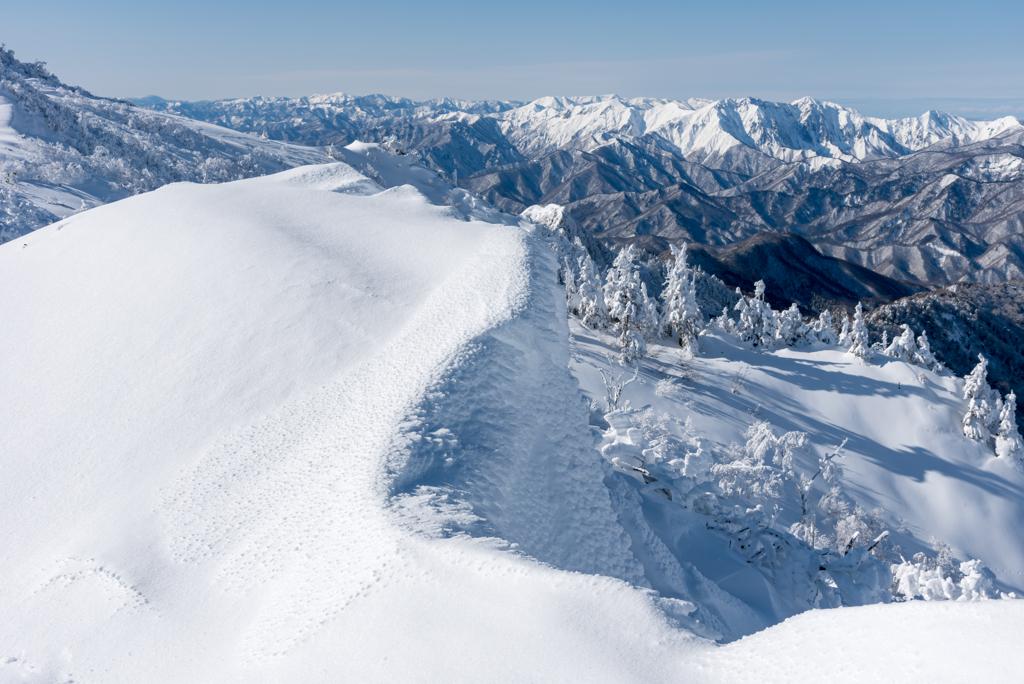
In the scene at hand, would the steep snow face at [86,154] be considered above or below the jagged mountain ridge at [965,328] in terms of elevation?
above

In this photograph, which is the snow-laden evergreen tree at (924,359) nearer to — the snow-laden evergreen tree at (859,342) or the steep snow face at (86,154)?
the snow-laden evergreen tree at (859,342)

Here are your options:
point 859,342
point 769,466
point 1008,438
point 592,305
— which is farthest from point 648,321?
point 1008,438

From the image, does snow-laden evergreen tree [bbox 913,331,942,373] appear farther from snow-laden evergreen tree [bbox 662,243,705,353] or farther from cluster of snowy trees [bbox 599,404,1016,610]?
cluster of snowy trees [bbox 599,404,1016,610]

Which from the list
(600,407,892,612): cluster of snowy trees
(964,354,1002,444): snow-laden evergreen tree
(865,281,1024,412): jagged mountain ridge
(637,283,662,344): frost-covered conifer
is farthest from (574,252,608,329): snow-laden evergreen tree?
(865,281,1024,412): jagged mountain ridge

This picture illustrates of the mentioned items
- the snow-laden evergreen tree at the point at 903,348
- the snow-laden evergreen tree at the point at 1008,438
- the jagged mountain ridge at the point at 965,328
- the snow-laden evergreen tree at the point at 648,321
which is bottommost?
the jagged mountain ridge at the point at 965,328

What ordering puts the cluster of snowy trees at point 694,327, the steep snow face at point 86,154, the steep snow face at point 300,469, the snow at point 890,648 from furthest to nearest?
the cluster of snowy trees at point 694,327 < the steep snow face at point 86,154 < the steep snow face at point 300,469 < the snow at point 890,648

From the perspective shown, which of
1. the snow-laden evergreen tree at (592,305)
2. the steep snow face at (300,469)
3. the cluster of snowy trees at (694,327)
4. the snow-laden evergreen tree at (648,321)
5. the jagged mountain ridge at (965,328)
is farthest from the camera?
the jagged mountain ridge at (965,328)

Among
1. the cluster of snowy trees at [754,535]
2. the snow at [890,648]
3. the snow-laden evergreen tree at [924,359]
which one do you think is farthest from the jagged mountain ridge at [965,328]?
the snow at [890,648]

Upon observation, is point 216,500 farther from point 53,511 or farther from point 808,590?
point 808,590
